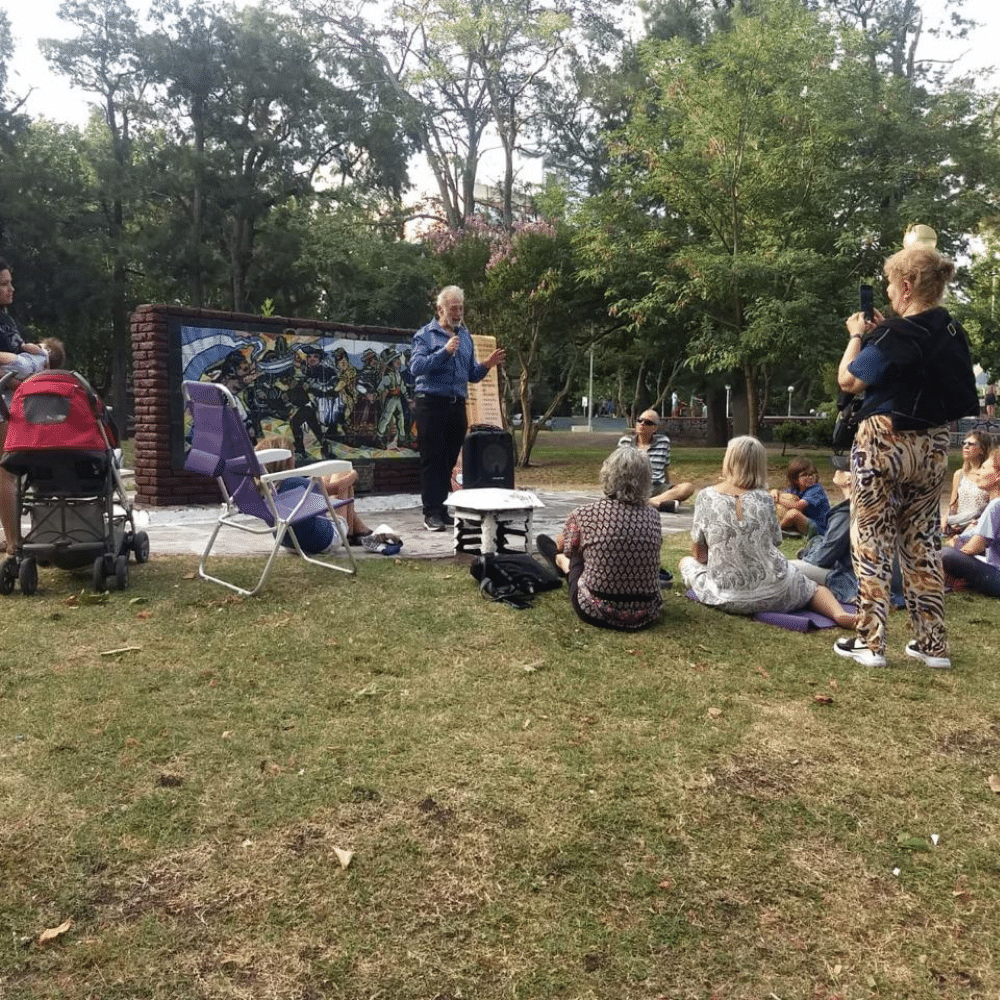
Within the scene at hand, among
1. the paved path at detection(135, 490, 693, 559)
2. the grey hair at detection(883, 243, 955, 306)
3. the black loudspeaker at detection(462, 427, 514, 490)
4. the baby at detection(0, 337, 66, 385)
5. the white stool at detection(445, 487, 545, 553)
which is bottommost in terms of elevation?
the paved path at detection(135, 490, 693, 559)

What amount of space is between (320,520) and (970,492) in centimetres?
471

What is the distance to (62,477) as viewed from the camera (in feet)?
17.1

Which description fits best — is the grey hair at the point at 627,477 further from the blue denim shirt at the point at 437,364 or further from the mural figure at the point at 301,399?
the mural figure at the point at 301,399

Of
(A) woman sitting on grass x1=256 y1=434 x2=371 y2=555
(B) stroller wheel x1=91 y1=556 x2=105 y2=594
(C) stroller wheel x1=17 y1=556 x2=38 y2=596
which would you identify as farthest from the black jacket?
(C) stroller wheel x1=17 y1=556 x2=38 y2=596

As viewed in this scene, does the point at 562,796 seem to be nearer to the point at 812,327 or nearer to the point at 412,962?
the point at 412,962

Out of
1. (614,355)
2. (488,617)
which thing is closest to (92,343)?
(614,355)

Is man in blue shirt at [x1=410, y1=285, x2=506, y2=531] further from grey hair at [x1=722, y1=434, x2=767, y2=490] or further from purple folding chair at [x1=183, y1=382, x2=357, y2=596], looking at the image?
grey hair at [x1=722, y1=434, x2=767, y2=490]

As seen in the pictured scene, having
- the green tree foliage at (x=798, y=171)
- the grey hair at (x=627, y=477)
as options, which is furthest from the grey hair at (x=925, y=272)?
the green tree foliage at (x=798, y=171)

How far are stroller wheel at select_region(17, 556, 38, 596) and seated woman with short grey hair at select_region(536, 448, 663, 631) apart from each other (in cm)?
311

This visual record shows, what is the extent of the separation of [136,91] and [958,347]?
31780mm

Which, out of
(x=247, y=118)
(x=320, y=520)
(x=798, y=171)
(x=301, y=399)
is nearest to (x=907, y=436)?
(x=320, y=520)

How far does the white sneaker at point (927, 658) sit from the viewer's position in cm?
409

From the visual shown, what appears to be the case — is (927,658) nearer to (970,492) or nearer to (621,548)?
(621,548)

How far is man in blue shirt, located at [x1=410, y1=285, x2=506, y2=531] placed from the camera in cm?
728
